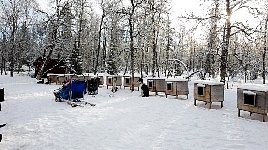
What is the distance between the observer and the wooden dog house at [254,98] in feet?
36.1

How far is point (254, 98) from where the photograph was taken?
1133cm

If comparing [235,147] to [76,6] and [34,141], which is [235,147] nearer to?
[34,141]

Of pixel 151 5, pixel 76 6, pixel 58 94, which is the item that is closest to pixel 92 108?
pixel 58 94

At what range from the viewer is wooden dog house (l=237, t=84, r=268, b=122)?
36.1 ft

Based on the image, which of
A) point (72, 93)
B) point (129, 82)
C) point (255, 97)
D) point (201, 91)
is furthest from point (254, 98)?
point (129, 82)

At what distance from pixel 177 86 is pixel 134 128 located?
26.0ft

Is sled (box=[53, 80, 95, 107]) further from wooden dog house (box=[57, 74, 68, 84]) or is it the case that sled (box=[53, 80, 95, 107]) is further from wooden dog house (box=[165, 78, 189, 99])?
wooden dog house (box=[57, 74, 68, 84])

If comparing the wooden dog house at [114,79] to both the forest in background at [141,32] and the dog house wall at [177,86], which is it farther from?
the dog house wall at [177,86]

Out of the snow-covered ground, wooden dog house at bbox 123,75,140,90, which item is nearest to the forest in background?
wooden dog house at bbox 123,75,140,90

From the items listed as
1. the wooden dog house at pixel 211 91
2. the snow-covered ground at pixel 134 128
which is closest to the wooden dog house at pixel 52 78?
the snow-covered ground at pixel 134 128

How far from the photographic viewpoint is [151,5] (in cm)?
3183

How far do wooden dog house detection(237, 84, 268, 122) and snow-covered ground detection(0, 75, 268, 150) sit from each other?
16.6 inches

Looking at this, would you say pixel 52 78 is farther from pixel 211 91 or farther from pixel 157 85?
pixel 211 91

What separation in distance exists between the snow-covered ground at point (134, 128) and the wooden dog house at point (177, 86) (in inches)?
84.9
